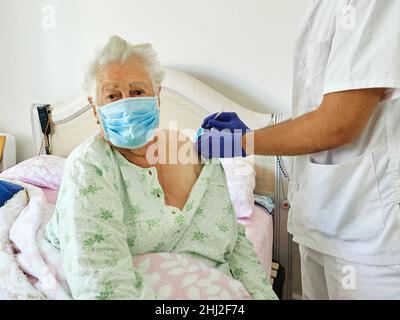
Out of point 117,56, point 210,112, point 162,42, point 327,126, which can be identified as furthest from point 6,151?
point 327,126

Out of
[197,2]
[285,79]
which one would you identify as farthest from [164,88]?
[285,79]

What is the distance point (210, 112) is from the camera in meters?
1.75

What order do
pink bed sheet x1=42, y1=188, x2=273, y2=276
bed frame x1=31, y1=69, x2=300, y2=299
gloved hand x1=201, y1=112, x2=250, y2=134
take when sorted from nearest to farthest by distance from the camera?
gloved hand x1=201, y1=112, x2=250, y2=134, pink bed sheet x1=42, y1=188, x2=273, y2=276, bed frame x1=31, y1=69, x2=300, y2=299

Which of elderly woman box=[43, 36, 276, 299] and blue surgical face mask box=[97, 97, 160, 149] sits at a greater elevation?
blue surgical face mask box=[97, 97, 160, 149]

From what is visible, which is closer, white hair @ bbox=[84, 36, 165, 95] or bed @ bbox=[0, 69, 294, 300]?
white hair @ bbox=[84, 36, 165, 95]

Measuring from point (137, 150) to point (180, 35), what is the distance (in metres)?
1.10

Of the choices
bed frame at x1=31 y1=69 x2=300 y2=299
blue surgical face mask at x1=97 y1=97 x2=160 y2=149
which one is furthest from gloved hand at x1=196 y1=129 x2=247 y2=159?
bed frame at x1=31 y1=69 x2=300 y2=299

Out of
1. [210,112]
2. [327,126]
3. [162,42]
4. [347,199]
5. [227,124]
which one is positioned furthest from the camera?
[162,42]

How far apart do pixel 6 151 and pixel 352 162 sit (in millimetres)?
2201

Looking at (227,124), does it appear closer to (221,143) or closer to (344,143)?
(221,143)

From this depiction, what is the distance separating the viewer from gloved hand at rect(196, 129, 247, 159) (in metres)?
0.94

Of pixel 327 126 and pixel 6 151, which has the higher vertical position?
pixel 327 126

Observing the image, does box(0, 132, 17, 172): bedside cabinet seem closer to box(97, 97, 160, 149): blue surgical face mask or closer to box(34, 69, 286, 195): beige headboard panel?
box(34, 69, 286, 195): beige headboard panel

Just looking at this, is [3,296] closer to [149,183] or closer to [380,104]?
[149,183]
